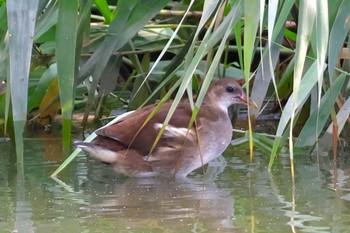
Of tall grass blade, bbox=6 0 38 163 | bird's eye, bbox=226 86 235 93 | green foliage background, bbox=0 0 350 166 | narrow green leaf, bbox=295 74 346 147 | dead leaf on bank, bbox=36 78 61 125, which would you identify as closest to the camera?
green foliage background, bbox=0 0 350 166

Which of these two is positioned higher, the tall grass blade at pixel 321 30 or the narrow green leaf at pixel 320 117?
the tall grass blade at pixel 321 30

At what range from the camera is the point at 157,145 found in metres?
5.86

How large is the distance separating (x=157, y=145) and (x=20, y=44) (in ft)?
5.02

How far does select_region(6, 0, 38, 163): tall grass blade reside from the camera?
4547 millimetres

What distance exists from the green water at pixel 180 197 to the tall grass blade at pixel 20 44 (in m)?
0.53

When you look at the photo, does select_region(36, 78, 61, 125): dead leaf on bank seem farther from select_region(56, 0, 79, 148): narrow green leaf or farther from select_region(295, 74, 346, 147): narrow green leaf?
select_region(295, 74, 346, 147): narrow green leaf

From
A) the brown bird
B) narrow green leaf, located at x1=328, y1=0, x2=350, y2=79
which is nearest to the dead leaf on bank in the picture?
the brown bird

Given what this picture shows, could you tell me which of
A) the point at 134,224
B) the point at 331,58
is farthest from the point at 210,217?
the point at 331,58

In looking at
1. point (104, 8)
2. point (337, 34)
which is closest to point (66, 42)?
point (337, 34)

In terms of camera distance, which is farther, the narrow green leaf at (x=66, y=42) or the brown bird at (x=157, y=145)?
the brown bird at (x=157, y=145)

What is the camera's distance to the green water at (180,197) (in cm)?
427

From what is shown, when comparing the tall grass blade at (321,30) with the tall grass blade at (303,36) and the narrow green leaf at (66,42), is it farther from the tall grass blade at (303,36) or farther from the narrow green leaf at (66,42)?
the narrow green leaf at (66,42)

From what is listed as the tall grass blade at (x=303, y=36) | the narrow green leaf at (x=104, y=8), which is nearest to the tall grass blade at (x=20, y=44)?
the tall grass blade at (x=303, y=36)

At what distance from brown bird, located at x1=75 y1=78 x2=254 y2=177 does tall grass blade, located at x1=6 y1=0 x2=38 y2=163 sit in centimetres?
110
